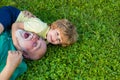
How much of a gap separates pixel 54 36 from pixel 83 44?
58 centimetres

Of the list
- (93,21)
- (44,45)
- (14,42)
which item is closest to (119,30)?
(93,21)

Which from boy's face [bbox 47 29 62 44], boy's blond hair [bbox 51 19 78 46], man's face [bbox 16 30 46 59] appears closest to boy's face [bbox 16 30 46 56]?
man's face [bbox 16 30 46 59]

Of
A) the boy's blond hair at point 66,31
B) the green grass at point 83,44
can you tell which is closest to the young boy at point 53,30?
the boy's blond hair at point 66,31

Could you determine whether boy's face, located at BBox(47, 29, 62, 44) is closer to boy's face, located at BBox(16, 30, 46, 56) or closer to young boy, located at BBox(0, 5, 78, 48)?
young boy, located at BBox(0, 5, 78, 48)

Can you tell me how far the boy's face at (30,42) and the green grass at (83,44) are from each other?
22 centimetres

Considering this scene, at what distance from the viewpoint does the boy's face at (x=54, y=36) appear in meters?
4.87

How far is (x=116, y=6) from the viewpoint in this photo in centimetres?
591

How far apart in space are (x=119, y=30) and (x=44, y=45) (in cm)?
136

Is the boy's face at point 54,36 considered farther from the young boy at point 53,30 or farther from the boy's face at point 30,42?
the boy's face at point 30,42

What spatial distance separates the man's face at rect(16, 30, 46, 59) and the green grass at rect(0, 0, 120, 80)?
219 mm

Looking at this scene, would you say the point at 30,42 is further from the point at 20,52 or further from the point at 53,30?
the point at 53,30

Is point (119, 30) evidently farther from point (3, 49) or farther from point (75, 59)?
point (3, 49)

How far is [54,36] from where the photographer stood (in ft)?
16.0

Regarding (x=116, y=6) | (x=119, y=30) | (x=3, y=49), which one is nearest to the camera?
(x=3, y=49)
